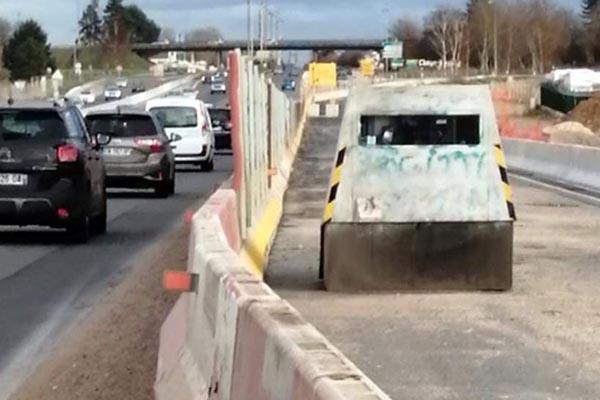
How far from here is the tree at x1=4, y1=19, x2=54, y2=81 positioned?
13650 centimetres

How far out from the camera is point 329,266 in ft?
47.6

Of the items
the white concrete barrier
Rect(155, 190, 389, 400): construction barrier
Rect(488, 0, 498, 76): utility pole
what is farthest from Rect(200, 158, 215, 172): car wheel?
Rect(488, 0, 498, 76): utility pole

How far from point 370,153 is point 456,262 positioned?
126cm

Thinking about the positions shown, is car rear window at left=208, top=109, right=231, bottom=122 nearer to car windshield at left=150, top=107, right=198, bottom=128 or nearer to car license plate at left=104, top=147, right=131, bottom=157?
car windshield at left=150, top=107, right=198, bottom=128

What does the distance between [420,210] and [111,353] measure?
4112mm

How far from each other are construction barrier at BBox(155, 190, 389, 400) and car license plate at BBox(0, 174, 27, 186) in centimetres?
916

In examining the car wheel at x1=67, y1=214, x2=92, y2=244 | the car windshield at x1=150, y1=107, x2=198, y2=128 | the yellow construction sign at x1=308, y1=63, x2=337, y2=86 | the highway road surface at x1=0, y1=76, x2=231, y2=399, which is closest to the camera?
the highway road surface at x1=0, y1=76, x2=231, y2=399

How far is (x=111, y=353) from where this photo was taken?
37.3 feet

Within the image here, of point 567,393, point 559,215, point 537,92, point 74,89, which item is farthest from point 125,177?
point 74,89

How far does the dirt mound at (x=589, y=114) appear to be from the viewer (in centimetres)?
7888

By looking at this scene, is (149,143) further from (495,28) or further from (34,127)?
(495,28)

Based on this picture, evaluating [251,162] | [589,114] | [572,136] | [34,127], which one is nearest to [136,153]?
[34,127]

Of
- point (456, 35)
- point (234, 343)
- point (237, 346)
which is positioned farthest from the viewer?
point (456, 35)

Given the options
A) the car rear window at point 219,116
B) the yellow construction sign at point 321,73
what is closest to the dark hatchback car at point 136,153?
the car rear window at point 219,116
